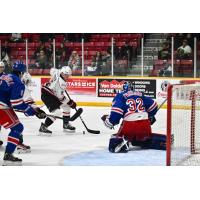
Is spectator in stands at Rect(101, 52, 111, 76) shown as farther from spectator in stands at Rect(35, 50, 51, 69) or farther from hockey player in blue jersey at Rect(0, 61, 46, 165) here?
hockey player in blue jersey at Rect(0, 61, 46, 165)

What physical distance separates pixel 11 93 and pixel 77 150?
1.00 meters

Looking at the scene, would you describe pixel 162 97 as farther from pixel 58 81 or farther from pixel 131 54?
pixel 58 81

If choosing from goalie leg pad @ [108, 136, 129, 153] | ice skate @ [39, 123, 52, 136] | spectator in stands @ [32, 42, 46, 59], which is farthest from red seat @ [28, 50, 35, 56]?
goalie leg pad @ [108, 136, 129, 153]

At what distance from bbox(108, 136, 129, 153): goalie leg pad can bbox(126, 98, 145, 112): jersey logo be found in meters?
0.26

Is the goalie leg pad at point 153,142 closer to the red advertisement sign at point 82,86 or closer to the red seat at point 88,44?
the red advertisement sign at point 82,86

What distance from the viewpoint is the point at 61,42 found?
855cm

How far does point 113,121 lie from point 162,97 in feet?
11.2

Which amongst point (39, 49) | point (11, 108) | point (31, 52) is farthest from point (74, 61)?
point (11, 108)

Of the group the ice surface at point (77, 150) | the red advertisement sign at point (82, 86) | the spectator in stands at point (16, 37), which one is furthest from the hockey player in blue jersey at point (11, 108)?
the spectator in stands at point (16, 37)

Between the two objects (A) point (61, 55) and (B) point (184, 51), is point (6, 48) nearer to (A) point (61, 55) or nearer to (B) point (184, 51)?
(A) point (61, 55)

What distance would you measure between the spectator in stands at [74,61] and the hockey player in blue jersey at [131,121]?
149 inches

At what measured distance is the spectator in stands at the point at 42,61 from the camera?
8.51 m

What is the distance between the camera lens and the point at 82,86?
832 cm
